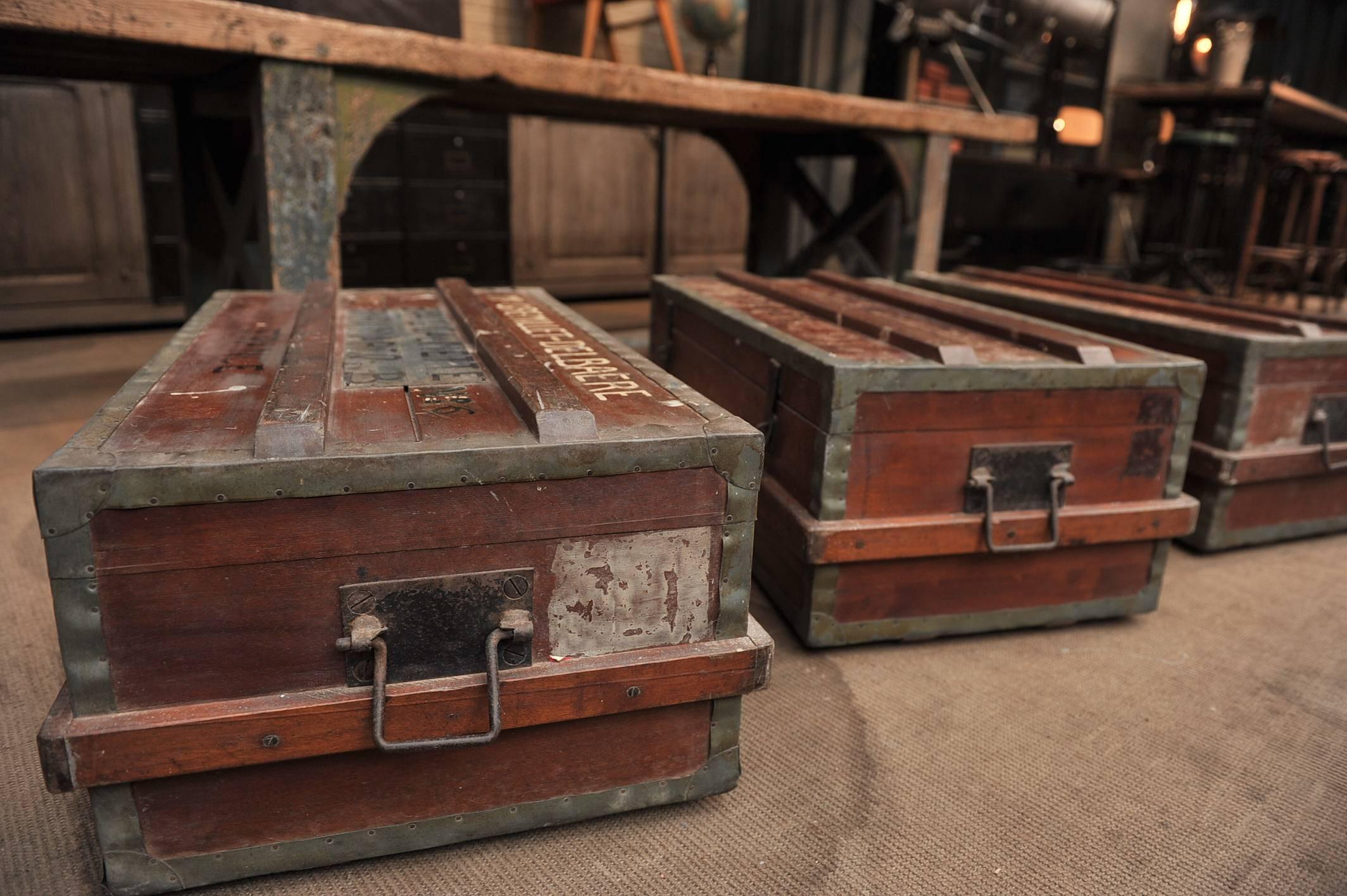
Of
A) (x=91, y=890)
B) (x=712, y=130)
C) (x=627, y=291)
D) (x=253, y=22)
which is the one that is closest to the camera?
(x=91, y=890)

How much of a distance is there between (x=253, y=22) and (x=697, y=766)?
1.59m

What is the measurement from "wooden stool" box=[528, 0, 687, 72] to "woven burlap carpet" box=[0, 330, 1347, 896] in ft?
10.4

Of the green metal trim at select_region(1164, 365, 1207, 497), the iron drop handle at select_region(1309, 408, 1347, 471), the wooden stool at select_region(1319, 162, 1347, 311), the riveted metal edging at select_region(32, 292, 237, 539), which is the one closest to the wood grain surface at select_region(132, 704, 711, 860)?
the riveted metal edging at select_region(32, 292, 237, 539)

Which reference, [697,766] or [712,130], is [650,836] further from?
[712,130]

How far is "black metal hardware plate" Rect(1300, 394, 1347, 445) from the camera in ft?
6.53

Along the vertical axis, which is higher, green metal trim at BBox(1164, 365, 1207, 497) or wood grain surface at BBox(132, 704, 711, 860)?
green metal trim at BBox(1164, 365, 1207, 497)

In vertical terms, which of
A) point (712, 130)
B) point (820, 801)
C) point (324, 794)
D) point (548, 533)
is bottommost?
point (820, 801)

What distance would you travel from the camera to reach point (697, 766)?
3.75 feet

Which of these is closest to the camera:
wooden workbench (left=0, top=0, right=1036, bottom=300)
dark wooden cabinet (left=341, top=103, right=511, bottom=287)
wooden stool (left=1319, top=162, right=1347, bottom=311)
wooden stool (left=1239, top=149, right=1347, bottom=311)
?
wooden workbench (left=0, top=0, right=1036, bottom=300)

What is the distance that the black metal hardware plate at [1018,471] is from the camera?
1507 mm

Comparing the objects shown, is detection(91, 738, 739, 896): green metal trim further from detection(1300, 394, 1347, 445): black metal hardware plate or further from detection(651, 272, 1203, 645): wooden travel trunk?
detection(1300, 394, 1347, 445): black metal hardware plate

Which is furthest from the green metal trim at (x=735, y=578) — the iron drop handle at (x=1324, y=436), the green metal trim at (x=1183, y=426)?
the iron drop handle at (x=1324, y=436)

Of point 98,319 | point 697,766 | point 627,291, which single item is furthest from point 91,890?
point 627,291

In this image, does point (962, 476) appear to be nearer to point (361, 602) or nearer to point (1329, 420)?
point (361, 602)
